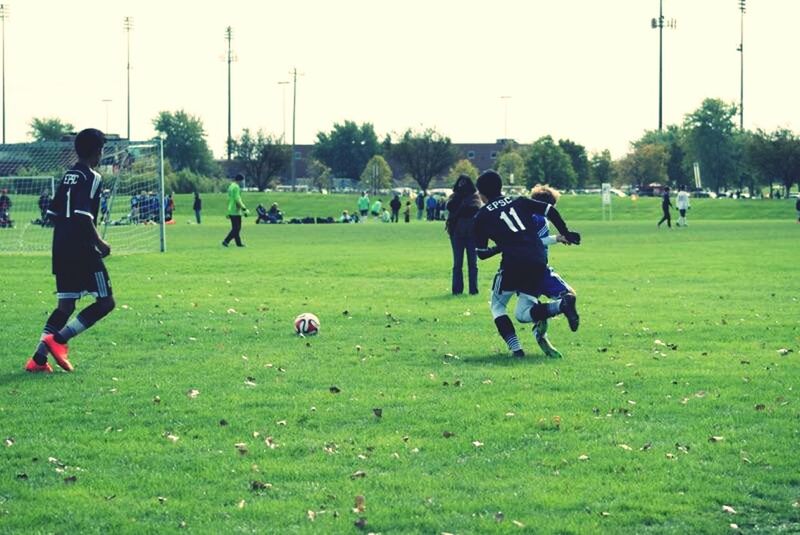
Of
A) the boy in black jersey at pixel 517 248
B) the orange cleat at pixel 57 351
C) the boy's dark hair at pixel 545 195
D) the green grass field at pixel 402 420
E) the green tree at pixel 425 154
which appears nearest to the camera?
the green grass field at pixel 402 420

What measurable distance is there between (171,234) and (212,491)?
3896 cm

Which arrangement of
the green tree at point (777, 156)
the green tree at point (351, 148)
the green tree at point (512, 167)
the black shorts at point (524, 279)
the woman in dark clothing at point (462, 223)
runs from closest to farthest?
the black shorts at point (524, 279)
the woman in dark clothing at point (462, 223)
the green tree at point (777, 156)
the green tree at point (512, 167)
the green tree at point (351, 148)

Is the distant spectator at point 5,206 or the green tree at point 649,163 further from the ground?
the green tree at point 649,163

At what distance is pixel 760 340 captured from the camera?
512 inches

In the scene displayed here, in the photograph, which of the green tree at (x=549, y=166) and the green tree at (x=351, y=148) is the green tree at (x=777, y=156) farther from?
the green tree at (x=351, y=148)

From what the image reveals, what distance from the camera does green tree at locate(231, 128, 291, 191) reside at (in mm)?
113688

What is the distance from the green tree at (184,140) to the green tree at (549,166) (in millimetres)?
40947

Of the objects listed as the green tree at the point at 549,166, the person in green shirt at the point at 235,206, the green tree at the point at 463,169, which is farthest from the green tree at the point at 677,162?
the person in green shirt at the point at 235,206

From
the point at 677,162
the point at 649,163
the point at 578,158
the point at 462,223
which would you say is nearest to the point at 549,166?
the point at 578,158

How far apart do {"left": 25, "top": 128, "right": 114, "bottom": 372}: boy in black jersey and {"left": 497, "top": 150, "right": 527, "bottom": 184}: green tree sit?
4063 inches

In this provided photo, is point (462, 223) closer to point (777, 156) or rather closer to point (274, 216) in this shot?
point (274, 216)

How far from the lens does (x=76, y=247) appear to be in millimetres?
10750

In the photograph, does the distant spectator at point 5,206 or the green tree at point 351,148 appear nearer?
the distant spectator at point 5,206

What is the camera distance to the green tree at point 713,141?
121188mm
